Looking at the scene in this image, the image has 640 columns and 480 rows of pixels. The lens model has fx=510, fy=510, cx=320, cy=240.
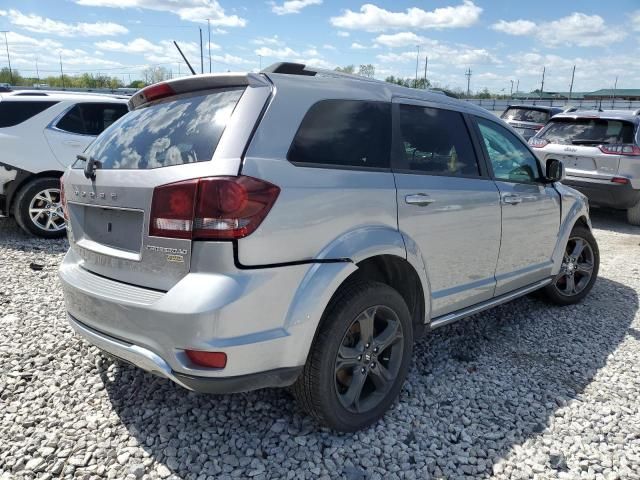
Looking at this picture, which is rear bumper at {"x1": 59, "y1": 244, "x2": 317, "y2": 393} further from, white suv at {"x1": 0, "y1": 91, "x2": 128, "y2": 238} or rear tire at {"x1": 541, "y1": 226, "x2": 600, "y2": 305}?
white suv at {"x1": 0, "y1": 91, "x2": 128, "y2": 238}

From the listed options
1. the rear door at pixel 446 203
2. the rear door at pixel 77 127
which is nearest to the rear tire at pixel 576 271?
the rear door at pixel 446 203

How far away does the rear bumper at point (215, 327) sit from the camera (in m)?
2.09

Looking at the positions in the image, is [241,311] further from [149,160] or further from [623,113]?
[623,113]

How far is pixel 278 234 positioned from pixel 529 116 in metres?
13.1

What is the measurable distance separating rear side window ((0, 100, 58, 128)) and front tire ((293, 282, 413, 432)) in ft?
18.6

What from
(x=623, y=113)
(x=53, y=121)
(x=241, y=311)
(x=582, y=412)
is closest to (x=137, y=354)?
(x=241, y=311)

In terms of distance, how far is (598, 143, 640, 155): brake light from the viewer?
776 centimetres

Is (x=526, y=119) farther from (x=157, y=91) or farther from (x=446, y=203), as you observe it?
(x=157, y=91)

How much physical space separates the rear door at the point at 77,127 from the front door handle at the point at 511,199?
16.7 feet

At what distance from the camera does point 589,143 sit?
8.11 meters

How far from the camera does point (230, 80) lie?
2438 millimetres

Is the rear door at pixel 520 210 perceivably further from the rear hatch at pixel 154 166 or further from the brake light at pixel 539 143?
the brake light at pixel 539 143

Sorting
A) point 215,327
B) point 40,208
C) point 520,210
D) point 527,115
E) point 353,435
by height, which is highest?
point 527,115

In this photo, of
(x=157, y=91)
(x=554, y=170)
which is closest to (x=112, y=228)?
(x=157, y=91)
